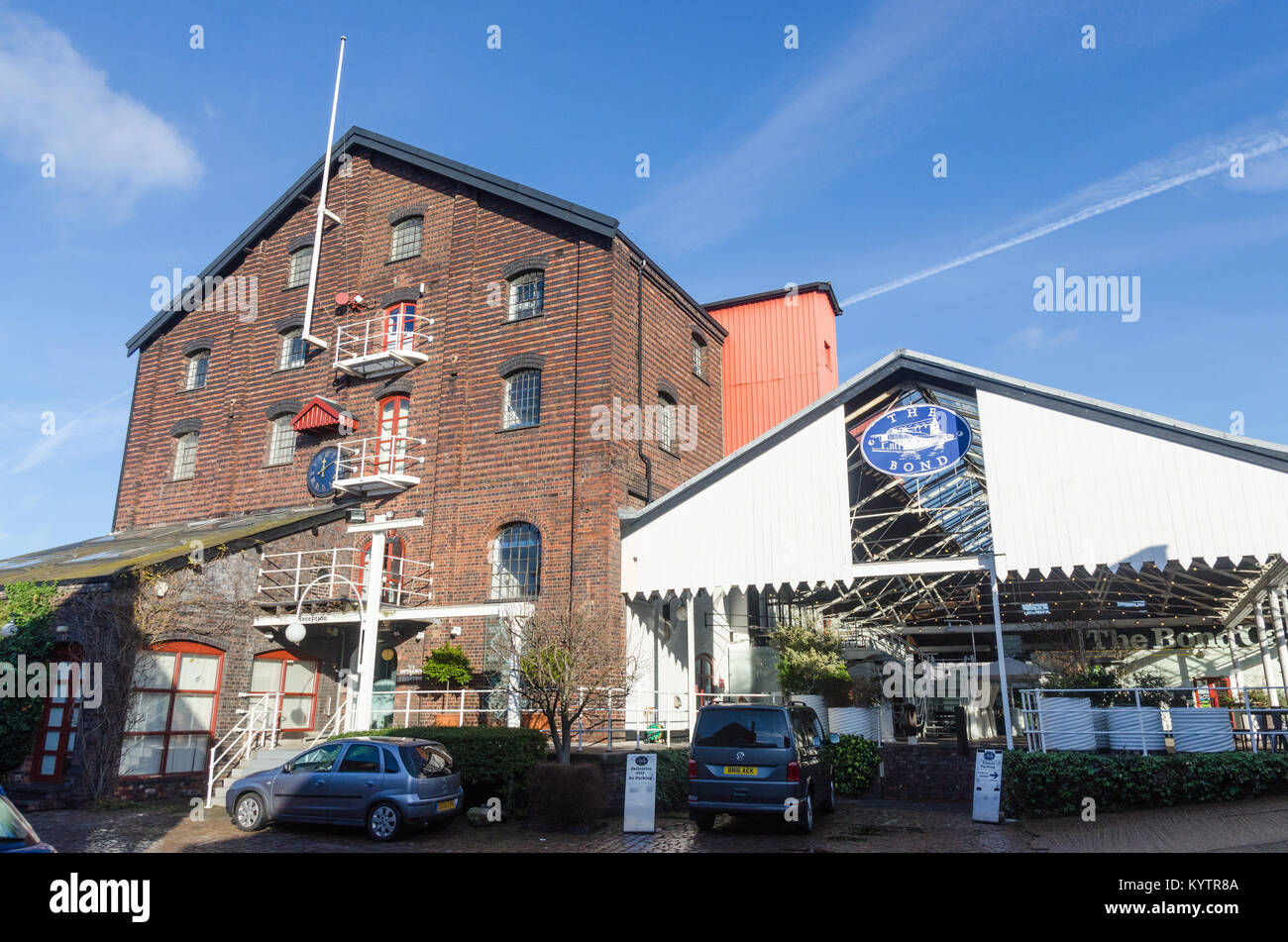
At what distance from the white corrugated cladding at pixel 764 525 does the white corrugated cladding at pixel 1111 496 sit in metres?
2.91

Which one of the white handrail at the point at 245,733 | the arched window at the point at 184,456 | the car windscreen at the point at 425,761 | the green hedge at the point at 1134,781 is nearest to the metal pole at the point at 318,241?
the arched window at the point at 184,456

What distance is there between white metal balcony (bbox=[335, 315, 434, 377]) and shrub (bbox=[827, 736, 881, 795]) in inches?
555

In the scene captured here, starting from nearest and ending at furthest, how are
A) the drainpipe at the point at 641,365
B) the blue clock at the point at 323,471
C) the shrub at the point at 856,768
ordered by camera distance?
the shrub at the point at 856,768 → the drainpipe at the point at 641,365 → the blue clock at the point at 323,471

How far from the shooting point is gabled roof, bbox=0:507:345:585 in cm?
1786

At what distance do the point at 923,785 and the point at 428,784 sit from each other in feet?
28.6

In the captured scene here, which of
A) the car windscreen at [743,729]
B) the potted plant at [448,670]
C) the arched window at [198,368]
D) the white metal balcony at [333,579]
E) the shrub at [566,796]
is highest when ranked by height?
the arched window at [198,368]

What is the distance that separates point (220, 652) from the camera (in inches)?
736

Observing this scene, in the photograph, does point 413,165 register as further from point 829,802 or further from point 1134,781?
point 1134,781

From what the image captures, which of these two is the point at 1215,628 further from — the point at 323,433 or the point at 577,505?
the point at 323,433

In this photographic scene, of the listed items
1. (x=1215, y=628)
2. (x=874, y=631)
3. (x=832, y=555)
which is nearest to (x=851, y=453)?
(x=832, y=555)

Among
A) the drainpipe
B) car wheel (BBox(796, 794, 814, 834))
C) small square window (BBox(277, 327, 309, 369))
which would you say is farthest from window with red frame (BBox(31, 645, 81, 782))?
car wheel (BBox(796, 794, 814, 834))

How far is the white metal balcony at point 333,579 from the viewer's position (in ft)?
64.2

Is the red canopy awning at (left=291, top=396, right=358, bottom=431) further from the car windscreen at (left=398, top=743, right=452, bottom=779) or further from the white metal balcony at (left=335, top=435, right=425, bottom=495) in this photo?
the car windscreen at (left=398, top=743, right=452, bottom=779)

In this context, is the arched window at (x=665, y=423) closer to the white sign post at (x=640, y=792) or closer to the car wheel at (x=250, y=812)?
the white sign post at (x=640, y=792)
